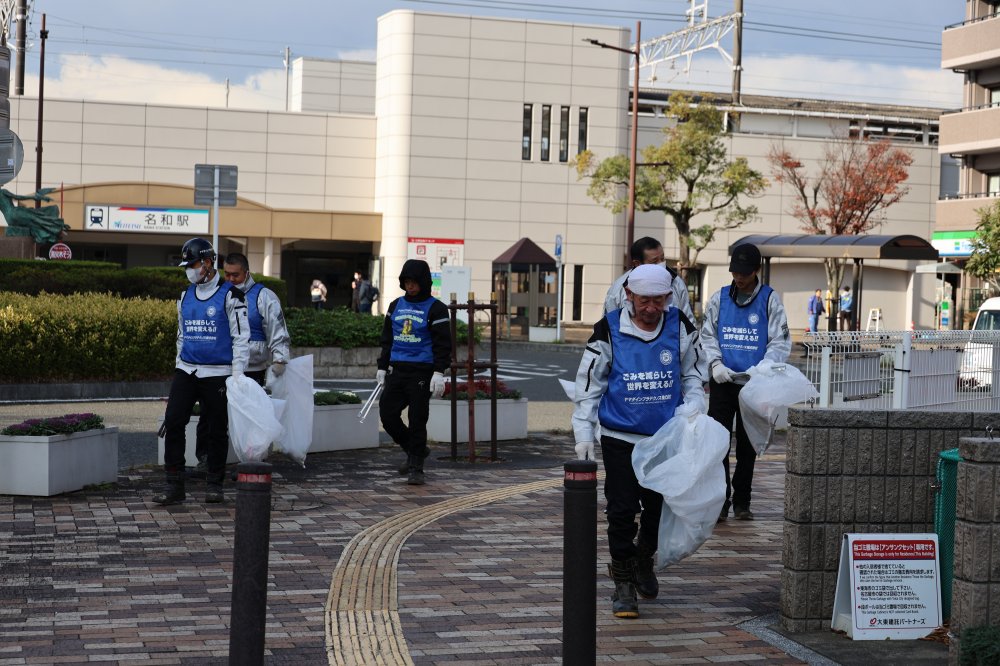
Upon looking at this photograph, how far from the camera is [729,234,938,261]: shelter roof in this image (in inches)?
1127

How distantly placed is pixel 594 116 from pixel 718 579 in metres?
44.2

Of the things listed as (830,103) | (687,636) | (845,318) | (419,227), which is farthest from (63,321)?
(830,103)

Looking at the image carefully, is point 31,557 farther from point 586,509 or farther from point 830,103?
point 830,103

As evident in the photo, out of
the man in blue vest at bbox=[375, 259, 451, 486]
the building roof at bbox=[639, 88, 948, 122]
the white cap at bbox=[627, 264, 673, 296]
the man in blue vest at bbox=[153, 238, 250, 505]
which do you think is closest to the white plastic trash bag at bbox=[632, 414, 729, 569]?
the white cap at bbox=[627, 264, 673, 296]

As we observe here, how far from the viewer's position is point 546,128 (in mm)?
A: 50188

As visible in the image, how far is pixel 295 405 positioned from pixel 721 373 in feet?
11.1

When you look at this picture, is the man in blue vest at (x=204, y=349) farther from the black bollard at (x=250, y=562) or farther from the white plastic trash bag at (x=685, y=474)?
the black bollard at (x=250, y=562)

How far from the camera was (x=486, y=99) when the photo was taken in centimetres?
4941

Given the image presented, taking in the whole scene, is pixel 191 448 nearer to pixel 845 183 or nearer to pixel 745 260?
pixel 745 260

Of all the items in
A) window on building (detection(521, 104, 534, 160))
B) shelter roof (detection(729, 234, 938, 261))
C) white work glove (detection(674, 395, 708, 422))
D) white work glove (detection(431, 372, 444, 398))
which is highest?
window on building (detection(521, 104, 534, 160))

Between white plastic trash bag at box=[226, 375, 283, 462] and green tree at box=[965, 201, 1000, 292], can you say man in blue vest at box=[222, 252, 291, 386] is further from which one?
green tree at box=[965, 201, 1000, 292]

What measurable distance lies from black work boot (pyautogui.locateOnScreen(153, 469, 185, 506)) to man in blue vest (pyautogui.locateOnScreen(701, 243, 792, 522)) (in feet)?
12.2

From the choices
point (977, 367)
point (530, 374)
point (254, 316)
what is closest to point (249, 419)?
point (254, 316)

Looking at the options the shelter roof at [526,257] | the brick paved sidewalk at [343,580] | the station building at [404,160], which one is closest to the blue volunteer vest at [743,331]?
the brick paved sidewalk at [343,580]
